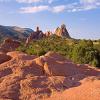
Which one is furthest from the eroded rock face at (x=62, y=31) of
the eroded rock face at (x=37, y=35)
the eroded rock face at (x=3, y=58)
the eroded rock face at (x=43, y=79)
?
the eroded rock face at (x=43, y=79)

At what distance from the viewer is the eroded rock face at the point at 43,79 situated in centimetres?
839

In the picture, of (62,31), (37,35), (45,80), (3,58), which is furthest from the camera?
(62,31)

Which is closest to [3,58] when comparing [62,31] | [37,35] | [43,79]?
[43,79]

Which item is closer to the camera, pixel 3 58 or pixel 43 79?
pixel 43 79

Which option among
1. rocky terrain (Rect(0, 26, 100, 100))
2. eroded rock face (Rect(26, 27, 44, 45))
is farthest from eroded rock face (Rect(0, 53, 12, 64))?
eroded rock face (Rect(26, 27, 44, 45))

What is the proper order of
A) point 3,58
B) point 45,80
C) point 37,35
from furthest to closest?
point 37,35, point 3,58, point 45,80

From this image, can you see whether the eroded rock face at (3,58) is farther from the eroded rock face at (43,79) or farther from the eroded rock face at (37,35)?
the eroded rock face at (37,35)

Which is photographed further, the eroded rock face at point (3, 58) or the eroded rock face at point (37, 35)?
the eroded rock face at point (37, 35)

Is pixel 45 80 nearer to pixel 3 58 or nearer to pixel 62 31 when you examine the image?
pixel 3 58

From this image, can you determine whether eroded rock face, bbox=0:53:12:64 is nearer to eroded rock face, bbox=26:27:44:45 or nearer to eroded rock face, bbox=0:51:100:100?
eroded rock face, bbox=0:51:100:100

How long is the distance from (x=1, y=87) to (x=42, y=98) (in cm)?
116

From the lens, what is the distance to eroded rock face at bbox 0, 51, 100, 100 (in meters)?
8.39

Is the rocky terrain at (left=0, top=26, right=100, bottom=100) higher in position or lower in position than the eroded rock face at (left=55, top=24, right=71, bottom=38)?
higher

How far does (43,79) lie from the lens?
9.17 meters
